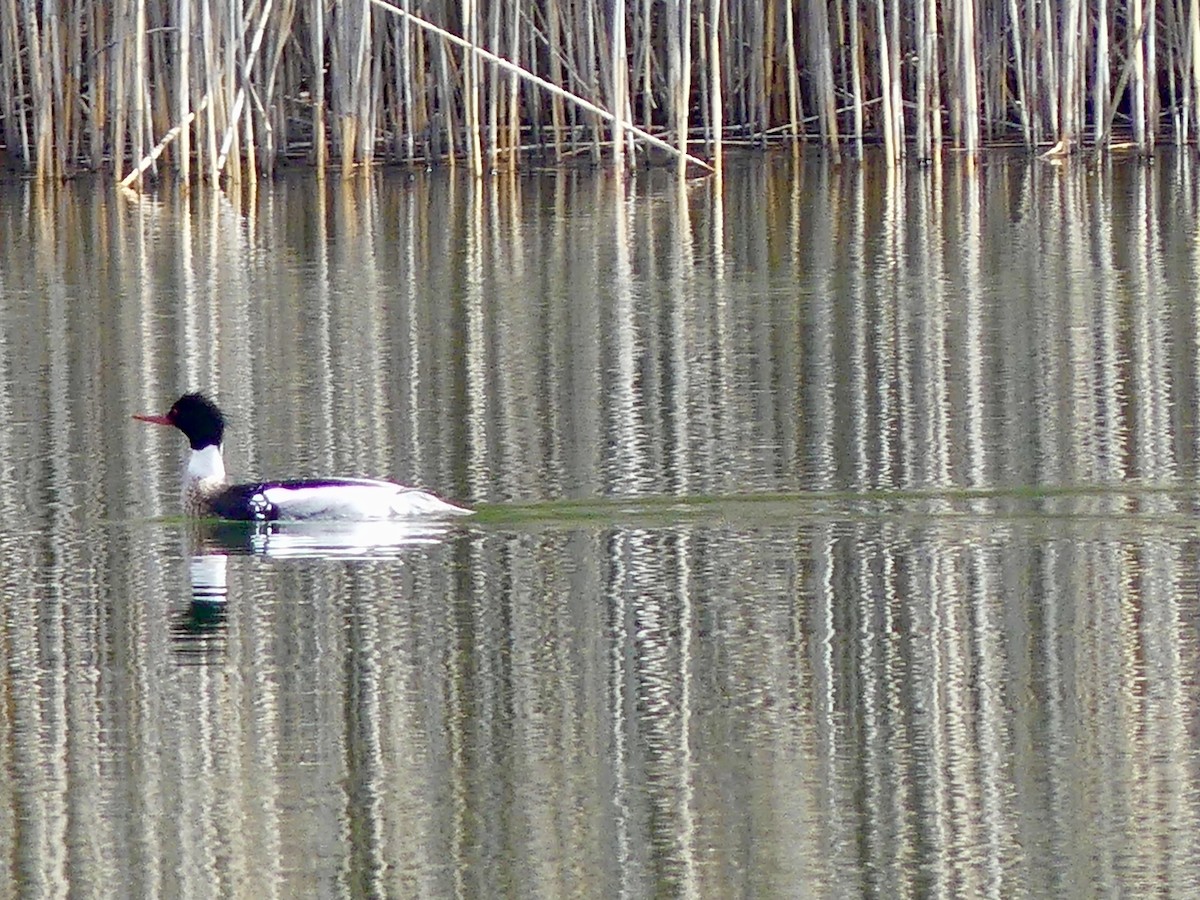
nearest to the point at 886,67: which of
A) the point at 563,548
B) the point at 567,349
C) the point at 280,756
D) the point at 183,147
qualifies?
the point at 183,147

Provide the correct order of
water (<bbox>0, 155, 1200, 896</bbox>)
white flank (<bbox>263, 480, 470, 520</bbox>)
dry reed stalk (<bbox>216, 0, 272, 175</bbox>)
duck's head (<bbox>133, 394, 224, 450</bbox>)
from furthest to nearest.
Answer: dry reed stalk (<bbox>216, 0, 272, 175</bbox>) < duck's head (<bbox>133, 394, 224, 450</bbox>) < white flank (<bbox>263, 480, 470, 520</bbox>) < water (<bbox>0, 155, 1200, 896</bbox>)

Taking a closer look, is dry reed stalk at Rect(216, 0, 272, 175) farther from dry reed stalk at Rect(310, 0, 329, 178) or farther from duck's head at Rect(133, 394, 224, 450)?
duck's head at Rect(133, 394, 224, 450)

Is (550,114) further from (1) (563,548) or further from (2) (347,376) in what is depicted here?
(1) (563,548)

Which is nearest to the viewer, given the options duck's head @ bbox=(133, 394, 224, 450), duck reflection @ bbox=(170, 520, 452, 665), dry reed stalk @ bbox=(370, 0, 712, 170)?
duck reflection @ bbox=(170, 520, 452, 665)

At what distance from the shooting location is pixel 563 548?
21.7ft

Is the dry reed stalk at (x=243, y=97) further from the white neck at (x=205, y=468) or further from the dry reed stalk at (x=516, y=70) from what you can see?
the white neck at (x=205, y=468)

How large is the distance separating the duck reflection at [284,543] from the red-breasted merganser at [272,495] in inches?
1.3

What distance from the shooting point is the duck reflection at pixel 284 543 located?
647 cm

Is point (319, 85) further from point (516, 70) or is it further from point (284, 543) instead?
point (284, 543)

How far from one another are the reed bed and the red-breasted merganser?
27.5 feet

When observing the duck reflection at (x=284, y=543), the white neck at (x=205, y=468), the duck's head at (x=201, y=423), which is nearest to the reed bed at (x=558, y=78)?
the duck's head at (x=201, y=423)

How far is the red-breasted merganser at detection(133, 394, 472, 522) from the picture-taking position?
22.7 ft

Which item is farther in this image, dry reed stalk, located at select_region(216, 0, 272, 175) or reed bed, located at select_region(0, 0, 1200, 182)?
reed bed, located at select_region(0, 0, 1200, 182)

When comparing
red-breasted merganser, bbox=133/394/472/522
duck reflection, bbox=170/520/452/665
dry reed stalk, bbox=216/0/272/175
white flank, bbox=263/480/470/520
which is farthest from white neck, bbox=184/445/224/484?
dry reed stalk, bbox=216/0/272/175
